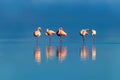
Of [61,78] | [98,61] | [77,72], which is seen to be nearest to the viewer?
[61,78]

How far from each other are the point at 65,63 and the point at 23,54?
3.29 m

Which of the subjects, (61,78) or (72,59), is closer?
(61,78)

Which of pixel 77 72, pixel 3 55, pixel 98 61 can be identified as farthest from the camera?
pixel 3 55

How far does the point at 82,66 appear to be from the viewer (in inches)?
589

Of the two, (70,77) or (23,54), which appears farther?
(23,54)

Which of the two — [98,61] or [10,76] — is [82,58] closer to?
[98,61]

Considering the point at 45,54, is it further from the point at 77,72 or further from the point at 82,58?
the point at 77,72

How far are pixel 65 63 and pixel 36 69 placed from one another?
143cm

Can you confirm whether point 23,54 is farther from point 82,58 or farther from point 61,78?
point 61,78

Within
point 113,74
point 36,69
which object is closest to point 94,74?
point 113,74

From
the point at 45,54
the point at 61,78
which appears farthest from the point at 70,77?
the point at 45,54

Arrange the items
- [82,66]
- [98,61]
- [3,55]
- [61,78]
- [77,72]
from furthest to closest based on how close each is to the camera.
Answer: [3,55] → [98,61] → [82,66] → [77,72] → [61,78]

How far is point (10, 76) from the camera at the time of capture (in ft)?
43.5

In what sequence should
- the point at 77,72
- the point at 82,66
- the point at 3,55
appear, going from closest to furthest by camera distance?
the point at 77,72, the point at 82,66, the point at 3,55
